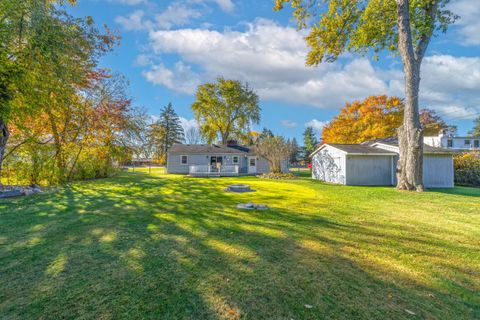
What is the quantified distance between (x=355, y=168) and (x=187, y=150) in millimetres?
16125

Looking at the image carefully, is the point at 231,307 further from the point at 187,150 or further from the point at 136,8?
the point at 187,150

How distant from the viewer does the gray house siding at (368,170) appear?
45.5 ft

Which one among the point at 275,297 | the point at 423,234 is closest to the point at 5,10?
the point at 275,297

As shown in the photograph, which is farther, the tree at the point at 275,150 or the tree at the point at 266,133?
the tree at the point at 266,133

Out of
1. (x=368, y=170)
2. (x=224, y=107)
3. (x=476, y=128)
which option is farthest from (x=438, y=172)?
(x=476, y=128)

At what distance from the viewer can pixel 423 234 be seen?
434cm

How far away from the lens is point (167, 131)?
4038cm

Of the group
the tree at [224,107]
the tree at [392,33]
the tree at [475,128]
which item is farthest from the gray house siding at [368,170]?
A: the tree at [475,128]

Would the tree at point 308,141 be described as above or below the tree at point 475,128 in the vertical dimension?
below

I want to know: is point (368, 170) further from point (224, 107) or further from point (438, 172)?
point (224, 107)

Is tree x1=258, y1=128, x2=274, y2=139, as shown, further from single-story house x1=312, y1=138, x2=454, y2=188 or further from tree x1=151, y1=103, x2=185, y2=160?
single-story house x1=312, y1=138, x2=454, y2=188

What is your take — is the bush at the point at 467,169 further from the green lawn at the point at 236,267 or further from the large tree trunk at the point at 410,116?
the green lawn at the point at 236,267

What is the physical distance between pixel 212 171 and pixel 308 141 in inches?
1365

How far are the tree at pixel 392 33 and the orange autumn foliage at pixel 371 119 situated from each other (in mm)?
12712
